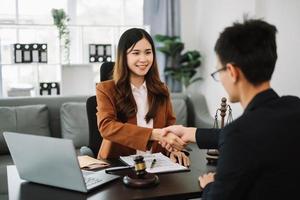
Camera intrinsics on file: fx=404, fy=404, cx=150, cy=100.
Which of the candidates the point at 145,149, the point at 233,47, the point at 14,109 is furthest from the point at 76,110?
the point at 233,47

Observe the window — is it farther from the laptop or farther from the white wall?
the laptop

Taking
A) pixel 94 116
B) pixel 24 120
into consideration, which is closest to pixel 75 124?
pixel 24 120

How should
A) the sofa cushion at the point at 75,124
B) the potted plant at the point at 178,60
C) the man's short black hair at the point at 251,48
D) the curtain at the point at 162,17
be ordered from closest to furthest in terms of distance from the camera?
the man's short black hair at the point at 251,48 → the sofa cushion at the point at 75,124 → the potted plant at the point at 178,60 → the curtain at the point at 162,17

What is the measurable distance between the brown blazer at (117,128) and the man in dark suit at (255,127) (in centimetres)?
78

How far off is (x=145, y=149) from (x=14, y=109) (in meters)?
2.09

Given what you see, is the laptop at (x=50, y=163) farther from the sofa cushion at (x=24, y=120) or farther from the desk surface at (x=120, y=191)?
the sofa cushion at (x=24, y=120)

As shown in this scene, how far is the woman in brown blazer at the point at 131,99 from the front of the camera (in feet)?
6.50

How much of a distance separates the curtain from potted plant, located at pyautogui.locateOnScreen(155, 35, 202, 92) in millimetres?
137

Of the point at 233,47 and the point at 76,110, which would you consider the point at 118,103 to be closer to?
the point at 233,47

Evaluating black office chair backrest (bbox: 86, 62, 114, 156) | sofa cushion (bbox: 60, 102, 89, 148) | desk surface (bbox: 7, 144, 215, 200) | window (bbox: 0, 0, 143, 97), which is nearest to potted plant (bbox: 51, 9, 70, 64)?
window (bbox: 0, 0, 143, 97)

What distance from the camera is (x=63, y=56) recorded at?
5.06 metres

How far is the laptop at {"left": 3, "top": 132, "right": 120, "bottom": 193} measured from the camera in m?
1.36

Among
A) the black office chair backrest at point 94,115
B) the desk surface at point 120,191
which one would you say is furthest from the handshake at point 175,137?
the black office chair backrest at point 94,115

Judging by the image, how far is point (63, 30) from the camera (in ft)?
15.8
